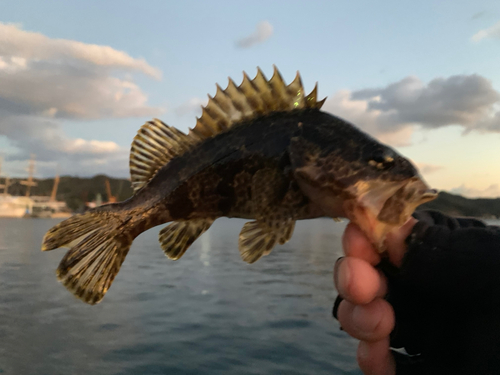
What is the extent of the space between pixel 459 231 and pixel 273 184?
1406 millimetres

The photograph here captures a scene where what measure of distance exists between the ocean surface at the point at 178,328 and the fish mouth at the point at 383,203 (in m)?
9.09

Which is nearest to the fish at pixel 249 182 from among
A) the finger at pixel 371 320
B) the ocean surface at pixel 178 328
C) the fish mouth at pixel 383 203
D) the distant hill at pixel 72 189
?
the fish mouth at pixel 383 203

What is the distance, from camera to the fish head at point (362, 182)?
240 centimetres

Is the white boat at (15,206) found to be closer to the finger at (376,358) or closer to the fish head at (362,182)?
the finger at (376,358)

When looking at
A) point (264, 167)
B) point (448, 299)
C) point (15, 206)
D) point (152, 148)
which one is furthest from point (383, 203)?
point (15, 206)

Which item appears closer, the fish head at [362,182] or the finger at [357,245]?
the fish head at [362,182]

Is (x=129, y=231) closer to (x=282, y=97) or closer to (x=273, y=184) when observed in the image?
(x=273, y=184)

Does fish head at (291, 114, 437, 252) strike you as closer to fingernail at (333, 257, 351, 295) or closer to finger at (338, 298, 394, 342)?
fingernail at (333, 257, 351, 295)

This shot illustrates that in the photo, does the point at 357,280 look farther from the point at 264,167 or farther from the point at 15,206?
the point at 15,206

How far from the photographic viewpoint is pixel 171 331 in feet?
41.3

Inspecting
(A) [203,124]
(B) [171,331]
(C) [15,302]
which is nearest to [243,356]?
(B) [171,331]

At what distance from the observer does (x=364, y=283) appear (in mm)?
2496

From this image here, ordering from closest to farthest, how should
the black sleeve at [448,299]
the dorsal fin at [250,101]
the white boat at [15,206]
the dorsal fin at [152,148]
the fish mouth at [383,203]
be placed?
the fish mouth at [383,203] < the black sleeve at [448,299] < the dorsal fin at [250,101] < the dorsal fin at [152,148] < the white boat at [15,206]

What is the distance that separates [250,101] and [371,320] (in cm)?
205
